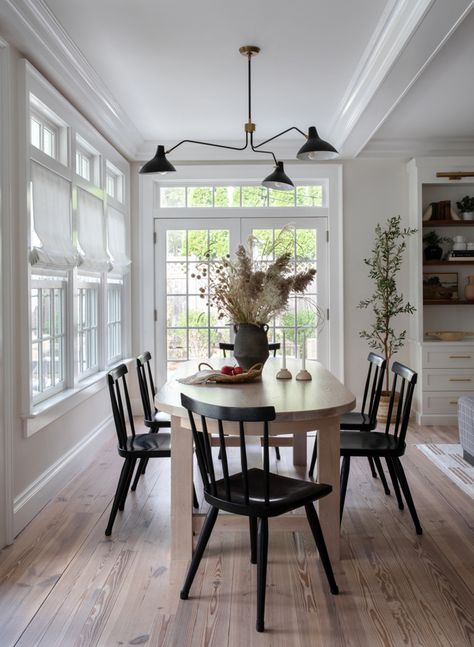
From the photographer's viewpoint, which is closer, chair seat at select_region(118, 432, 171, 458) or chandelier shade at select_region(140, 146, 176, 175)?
chair seat at select_region(118, 432, 171, 458)

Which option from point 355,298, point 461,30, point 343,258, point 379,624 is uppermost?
point 461,30

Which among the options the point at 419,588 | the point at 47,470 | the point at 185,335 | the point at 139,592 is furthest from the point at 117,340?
the point at 419,588

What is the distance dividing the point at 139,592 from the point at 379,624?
3.21 ft

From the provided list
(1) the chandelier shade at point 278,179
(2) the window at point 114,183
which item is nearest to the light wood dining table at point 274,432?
(1) the chandelier shade at point 278,179

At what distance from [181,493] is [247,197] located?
3.73 m

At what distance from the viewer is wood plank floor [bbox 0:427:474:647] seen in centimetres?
204

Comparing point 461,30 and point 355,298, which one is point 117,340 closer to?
point 355,298

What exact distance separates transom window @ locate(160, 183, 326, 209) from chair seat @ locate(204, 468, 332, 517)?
376 cm

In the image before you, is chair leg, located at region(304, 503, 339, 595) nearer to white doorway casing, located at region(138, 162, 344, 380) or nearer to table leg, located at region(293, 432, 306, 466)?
table leg, located at region(293, 432, 306, 466)

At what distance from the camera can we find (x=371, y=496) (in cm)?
343

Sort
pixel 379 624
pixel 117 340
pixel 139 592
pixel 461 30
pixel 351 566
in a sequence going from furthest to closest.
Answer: pixel 117 340, pixel 461 30, pixel 351 566, pixel 139 592, pixel 379 624

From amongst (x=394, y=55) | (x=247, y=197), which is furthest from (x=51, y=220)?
(x=247, y=197)

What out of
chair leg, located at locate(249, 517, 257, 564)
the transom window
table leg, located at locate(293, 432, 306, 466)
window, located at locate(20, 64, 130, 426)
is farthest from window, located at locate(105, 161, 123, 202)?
chair leg, located at locate(249, 517, 257, 564)

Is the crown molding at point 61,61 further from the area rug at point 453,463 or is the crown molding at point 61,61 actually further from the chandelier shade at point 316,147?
the area rug at point 453,463
